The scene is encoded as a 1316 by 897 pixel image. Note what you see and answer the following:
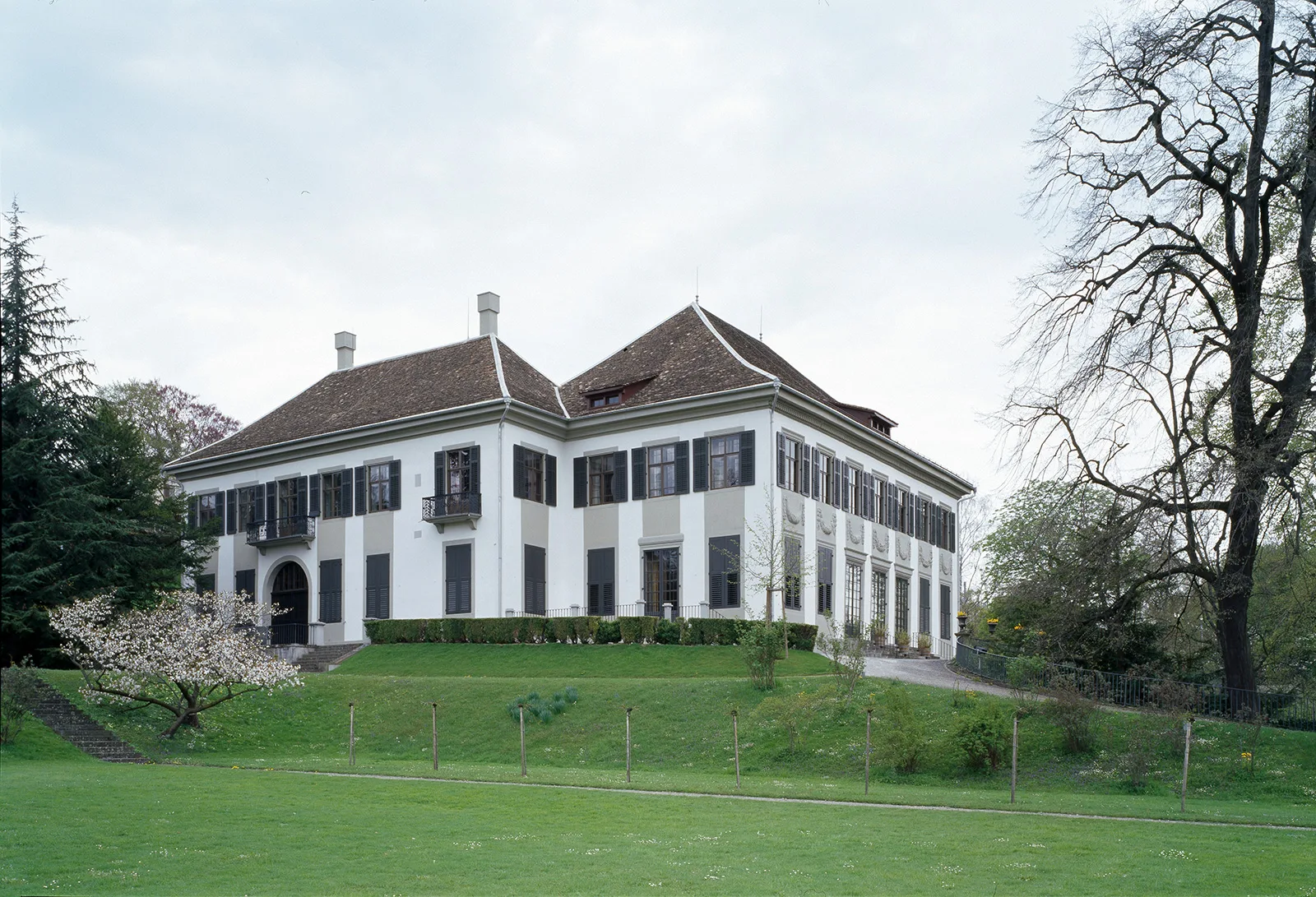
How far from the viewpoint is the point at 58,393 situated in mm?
33156

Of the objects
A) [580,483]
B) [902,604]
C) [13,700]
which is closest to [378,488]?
[580,483]

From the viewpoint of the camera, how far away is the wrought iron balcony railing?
4484 cm

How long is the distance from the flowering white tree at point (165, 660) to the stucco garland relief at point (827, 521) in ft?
59.2

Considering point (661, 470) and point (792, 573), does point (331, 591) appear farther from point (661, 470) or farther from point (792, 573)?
point (792, 573)

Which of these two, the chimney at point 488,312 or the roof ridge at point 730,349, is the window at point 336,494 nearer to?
the chimney at point 488,312

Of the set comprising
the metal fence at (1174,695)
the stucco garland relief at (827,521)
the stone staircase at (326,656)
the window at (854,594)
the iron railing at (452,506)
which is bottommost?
the stone staircase at (326,656)

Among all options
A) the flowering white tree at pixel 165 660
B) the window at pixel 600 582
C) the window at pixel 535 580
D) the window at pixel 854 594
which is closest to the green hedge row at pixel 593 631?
the window at pixel 535 580

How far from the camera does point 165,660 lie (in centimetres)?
2689

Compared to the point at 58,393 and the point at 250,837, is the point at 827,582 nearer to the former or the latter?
the point at 58,393

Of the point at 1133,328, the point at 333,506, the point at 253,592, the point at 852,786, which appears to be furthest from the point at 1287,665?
the point at 253,592

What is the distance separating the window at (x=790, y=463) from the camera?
1502 inches

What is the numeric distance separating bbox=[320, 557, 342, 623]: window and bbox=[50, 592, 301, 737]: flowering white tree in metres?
14.0

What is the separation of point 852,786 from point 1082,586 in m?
6.98

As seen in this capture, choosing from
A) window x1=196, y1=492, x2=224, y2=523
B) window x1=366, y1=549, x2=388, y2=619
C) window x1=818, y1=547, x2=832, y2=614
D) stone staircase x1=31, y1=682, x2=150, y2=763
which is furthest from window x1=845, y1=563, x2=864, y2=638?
window x1=196, y1=492, x2=224, y2=523
